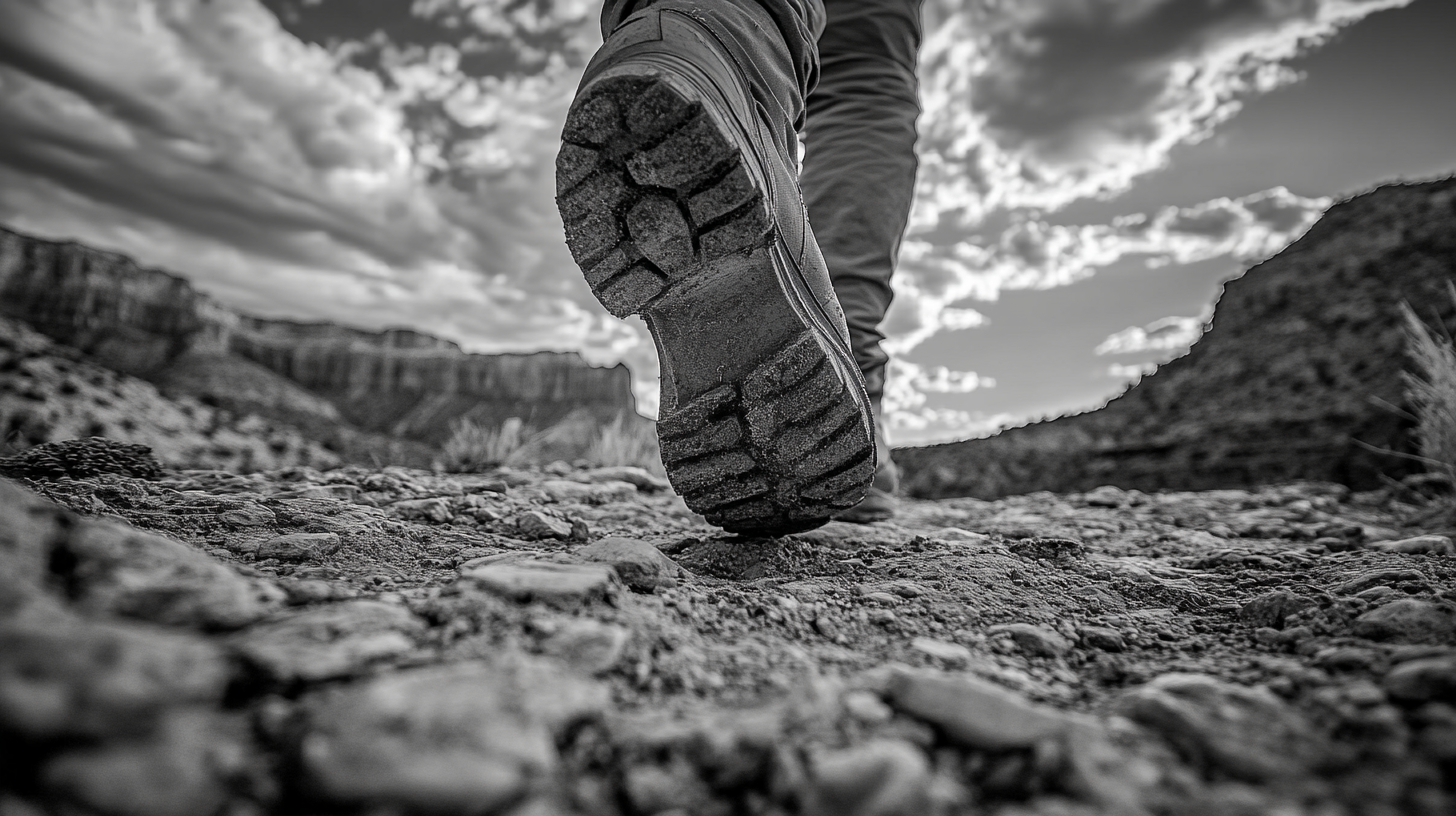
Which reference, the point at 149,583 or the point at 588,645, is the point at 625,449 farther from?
the point at 149,583

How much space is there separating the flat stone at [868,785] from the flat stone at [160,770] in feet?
1.38

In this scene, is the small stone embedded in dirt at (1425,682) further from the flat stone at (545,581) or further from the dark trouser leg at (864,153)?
the dark trouser leg at (864,153)

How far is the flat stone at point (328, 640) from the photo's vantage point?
0.57 metres

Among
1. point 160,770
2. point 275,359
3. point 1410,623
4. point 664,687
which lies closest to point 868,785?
point 664,687

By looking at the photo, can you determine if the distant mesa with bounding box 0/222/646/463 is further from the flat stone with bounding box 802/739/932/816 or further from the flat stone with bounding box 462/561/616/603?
the flat stone with bounding box 802/739/932/816

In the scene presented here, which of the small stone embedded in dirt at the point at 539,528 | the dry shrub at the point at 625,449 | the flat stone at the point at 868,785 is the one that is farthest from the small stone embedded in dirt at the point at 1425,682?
the dry shrub at the point at 625,449

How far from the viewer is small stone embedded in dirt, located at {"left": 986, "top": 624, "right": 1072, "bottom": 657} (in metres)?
0.94

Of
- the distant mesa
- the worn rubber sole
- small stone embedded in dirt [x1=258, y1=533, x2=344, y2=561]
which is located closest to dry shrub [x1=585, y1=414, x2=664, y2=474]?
the worn rubber sole

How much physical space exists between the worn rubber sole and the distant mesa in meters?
20.6

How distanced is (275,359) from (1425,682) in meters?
56.0

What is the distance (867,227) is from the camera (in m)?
1.95

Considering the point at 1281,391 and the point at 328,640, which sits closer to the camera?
the point at 328,640

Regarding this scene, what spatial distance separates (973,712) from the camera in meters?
0.64

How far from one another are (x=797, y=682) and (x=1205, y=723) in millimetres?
393
